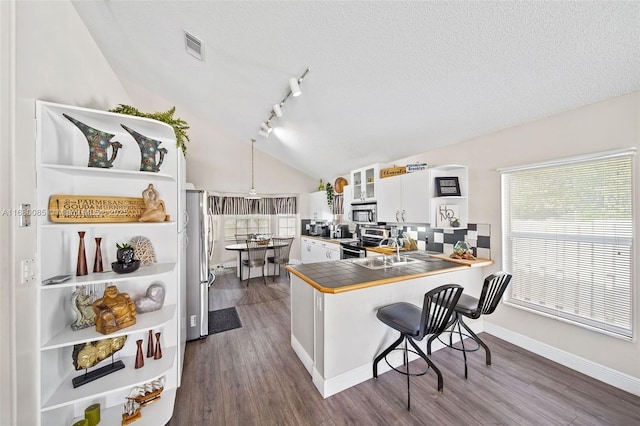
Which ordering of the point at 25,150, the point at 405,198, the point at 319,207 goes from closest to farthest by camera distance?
the point at 25,150
the point at 405,198
the point at 319,207

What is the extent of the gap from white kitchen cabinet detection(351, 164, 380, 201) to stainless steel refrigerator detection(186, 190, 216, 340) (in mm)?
2592

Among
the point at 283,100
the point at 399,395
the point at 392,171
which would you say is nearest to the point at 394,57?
the point at 283,100

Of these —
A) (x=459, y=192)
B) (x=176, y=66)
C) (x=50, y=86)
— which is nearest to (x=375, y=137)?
(x=459, y=192)

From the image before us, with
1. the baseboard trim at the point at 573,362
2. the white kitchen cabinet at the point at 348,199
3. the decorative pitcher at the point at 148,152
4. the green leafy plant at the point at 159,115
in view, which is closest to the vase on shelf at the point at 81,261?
the decorative pitcher at the point at 148,152

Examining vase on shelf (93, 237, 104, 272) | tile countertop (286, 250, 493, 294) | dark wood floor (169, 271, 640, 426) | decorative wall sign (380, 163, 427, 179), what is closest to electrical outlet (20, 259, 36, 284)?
vase on shelf (93, 237, 104, 272)

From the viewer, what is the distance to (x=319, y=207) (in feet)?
18.7

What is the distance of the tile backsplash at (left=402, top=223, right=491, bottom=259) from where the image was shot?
2.77 m

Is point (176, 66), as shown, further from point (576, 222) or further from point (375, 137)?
point (576, 222)

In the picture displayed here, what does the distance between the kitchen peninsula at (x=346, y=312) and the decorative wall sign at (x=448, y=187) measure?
37.0 inches

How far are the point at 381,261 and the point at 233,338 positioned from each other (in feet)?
6.45

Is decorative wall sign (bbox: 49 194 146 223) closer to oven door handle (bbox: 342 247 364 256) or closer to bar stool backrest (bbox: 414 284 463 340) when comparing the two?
bar stool backrest (bbox: 414 284 463 340)

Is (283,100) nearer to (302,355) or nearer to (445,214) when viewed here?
(445,214)

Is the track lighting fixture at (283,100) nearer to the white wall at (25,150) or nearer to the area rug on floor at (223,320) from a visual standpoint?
the white wall at (25,150)

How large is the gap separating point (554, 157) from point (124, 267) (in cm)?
369
